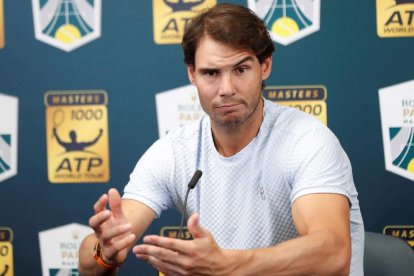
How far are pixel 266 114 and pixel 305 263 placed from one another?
1.66 feet

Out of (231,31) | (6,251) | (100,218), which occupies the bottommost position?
(6,251)

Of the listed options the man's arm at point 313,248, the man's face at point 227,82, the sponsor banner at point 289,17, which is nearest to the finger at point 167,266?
the man's arm at point 313,248

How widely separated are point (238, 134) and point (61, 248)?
3.57ft

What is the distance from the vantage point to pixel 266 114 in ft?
5.65

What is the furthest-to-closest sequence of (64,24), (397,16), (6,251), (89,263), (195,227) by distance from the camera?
(6,251) → (64,24) → (397,16) → (89,263) → (195,227)

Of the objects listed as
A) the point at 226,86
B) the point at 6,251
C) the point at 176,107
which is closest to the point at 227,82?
the point at 226,86

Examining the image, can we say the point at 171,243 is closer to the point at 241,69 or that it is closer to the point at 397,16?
the point at 241,69

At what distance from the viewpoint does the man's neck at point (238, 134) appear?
5.55ft

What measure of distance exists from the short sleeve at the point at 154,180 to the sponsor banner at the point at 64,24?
806 millimetres

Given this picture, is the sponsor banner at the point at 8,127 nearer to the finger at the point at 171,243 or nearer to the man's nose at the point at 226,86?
the man's nose at the point at 226,86

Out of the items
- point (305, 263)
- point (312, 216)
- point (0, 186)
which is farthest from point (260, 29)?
point (0, 186)

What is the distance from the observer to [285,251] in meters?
1.33

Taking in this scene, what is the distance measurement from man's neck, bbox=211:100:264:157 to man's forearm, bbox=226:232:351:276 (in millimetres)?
422

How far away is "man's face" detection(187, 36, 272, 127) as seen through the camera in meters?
1.60
